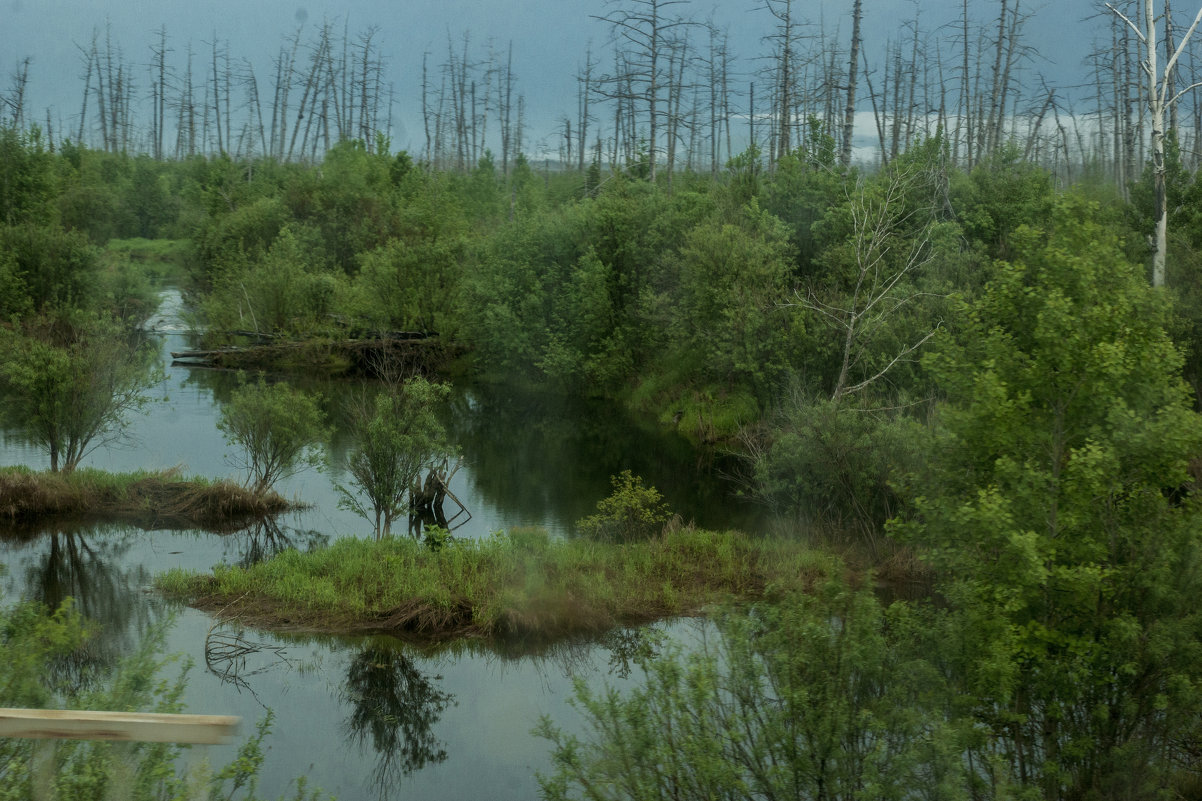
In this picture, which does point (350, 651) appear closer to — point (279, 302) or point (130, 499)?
point (130, 499)

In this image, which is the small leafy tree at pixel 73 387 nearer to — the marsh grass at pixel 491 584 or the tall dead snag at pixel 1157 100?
the marsh grass at pixel 491 584

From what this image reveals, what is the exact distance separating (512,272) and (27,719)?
4160cm

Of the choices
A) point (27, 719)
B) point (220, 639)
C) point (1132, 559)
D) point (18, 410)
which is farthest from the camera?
point (18, 410)

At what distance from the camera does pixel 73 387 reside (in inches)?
962

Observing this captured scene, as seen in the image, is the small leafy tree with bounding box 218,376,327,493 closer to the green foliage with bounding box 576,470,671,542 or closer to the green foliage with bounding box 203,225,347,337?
the green foliage with bounding box 576,470,671,542

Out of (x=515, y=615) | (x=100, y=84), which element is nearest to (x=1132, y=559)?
(x=515, y=615)

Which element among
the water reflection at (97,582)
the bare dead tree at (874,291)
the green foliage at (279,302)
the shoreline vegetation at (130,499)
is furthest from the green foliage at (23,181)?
the bare dead tree at (874,291)

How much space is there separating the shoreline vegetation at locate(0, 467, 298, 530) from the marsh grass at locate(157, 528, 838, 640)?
3.99 metres

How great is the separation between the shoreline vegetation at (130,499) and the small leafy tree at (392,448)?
333cm

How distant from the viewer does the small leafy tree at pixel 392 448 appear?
21.6 m

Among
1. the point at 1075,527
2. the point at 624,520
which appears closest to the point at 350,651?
the point at 624,520

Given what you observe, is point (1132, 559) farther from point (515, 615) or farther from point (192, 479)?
point (192, 479)

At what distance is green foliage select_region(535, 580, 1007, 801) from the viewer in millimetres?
8141

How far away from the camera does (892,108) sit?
64.5 meters
